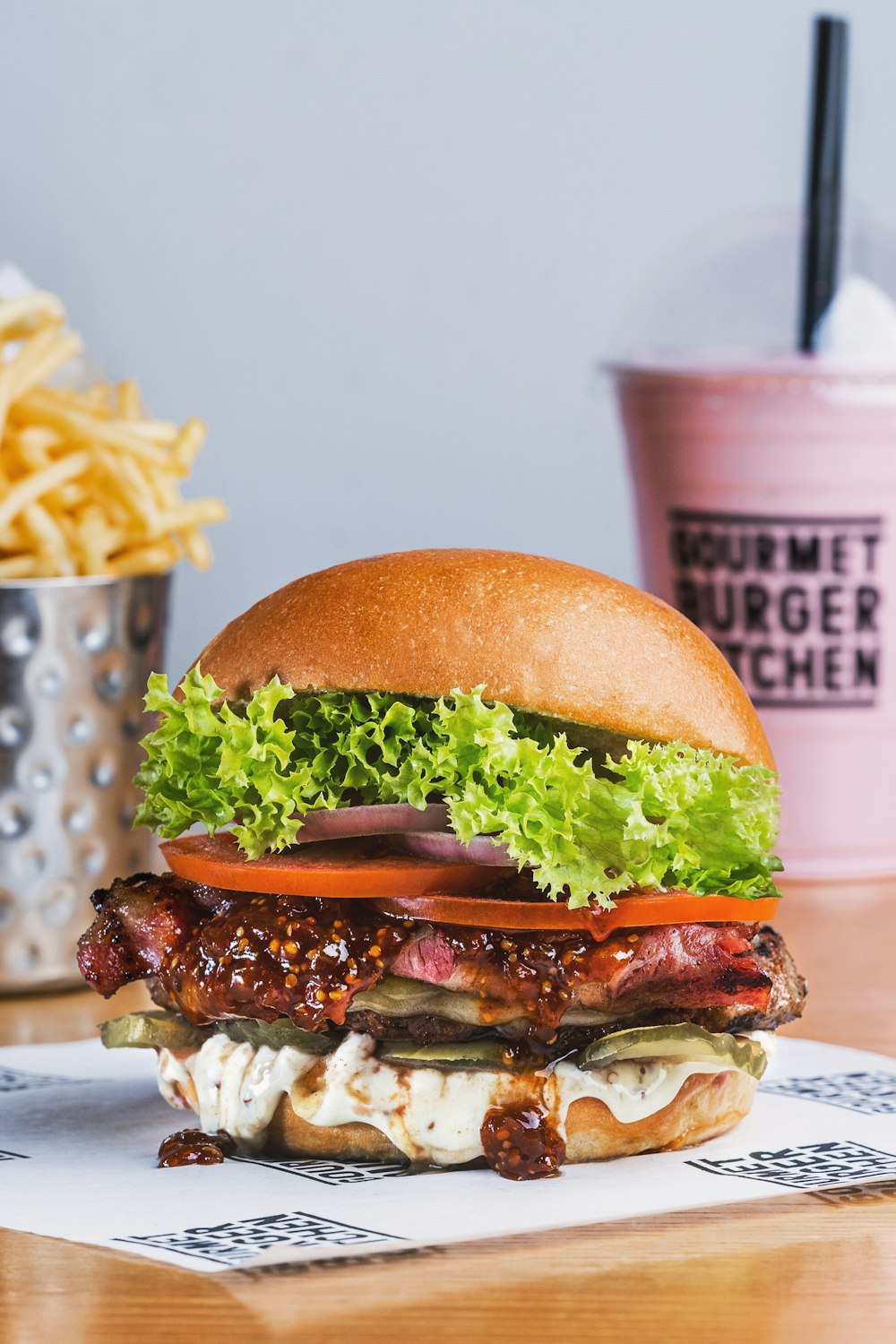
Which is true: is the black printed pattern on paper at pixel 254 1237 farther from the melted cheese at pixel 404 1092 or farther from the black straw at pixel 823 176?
the black straw at pixel 823 176

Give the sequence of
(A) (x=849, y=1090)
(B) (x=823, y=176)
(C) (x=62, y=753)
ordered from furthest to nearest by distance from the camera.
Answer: (B) (x=823, y=176) → (C) (x=62, y=753) → (A) (x=849, y=1090)

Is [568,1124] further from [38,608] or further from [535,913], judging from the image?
[38,608]

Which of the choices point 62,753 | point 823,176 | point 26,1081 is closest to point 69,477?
point 62,753

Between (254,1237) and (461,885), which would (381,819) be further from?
(254,1237)

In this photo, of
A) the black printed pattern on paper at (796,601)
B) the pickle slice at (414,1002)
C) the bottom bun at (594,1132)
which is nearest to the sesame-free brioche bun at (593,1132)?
the bottom bun at (594,1132)

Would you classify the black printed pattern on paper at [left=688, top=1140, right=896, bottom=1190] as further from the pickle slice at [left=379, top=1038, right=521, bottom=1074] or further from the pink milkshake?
the pink milkshake

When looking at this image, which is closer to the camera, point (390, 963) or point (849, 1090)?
point (390, 963)

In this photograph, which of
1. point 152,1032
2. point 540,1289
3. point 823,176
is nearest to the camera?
point 540,1289
